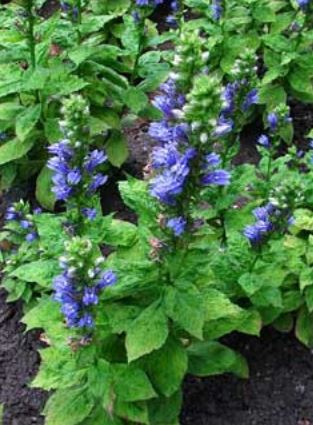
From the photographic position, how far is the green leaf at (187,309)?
3518 mm

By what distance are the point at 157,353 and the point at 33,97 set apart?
6.79 ft

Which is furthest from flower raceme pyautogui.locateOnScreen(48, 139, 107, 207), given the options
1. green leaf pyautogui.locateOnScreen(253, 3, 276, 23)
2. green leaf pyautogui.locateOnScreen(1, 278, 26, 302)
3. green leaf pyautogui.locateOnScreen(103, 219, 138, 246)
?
green leaf pyautogui.locateOnScreen(253, 3, 276, 23)

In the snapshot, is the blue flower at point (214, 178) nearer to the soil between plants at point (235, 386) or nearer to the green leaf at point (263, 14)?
the soil between plants at point (235, 386)

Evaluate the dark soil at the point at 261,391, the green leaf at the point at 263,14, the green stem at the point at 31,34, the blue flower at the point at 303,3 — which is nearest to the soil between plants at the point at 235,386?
the dark soil at the point at 261,391

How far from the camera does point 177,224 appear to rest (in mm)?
3238

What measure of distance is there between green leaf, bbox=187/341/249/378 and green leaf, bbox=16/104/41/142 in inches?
66.0

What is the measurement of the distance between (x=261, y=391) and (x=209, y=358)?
0.55m

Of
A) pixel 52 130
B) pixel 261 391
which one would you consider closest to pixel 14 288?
pixel 52 130

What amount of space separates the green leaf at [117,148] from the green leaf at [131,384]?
1953 millimetres

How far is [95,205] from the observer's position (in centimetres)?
371

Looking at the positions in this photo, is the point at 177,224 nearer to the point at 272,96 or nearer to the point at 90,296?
the point at 90,296

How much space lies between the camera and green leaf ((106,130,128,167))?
5391 mm

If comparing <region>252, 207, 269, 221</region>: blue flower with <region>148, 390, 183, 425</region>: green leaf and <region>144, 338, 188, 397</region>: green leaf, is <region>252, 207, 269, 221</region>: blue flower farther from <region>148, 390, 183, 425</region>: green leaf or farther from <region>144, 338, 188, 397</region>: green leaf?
<region>148, 390, 183, 425</region>: green leaf

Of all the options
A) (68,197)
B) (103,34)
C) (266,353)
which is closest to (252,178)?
(266,353)
